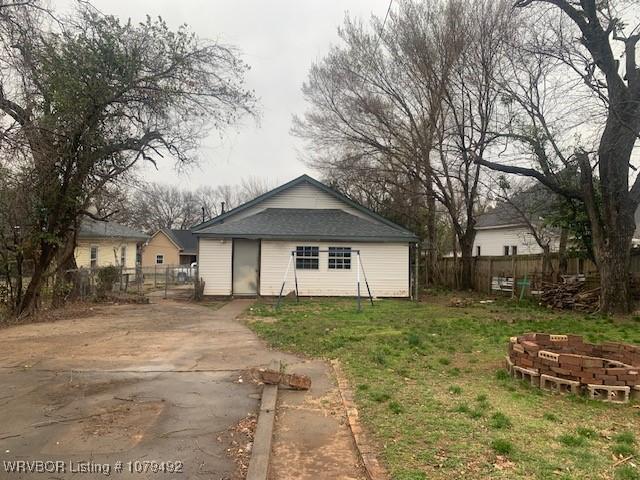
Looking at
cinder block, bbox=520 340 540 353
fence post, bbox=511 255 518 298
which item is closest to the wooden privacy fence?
fence post, bbox=511 255 518 298

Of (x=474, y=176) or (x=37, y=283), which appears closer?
(x=37, y=283)

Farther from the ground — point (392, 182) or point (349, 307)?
point (392, 182)

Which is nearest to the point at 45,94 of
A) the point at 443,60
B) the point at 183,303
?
the point at 183,303

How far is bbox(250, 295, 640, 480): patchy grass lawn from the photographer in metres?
4.13

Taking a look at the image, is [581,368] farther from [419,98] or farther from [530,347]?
[419,98]

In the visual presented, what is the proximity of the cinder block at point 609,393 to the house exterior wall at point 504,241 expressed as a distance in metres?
27.3

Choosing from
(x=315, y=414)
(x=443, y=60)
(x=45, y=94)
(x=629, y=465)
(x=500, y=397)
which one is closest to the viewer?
(x=629, y=465)

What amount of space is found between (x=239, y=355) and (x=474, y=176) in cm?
1918

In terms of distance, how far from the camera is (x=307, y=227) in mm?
21312

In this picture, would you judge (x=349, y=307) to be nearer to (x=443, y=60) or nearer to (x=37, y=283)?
(x=37, y=283)

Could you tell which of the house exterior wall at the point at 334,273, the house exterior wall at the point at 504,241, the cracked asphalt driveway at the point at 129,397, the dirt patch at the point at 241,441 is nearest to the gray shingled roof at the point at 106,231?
the house exterior wall at the point at 334,273

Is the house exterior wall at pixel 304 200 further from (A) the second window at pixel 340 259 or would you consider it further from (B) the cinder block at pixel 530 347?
(B) the cinder block at pixel 530 347

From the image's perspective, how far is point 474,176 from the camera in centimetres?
2497

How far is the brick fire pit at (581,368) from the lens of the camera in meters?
5.99
